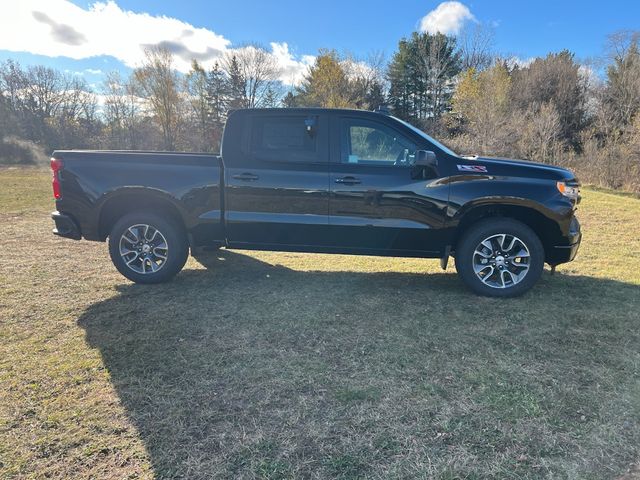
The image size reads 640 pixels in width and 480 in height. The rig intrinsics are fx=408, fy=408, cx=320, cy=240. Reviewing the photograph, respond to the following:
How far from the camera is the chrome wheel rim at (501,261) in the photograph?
13.9 ft

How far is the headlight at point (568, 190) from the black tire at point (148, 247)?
4047mm

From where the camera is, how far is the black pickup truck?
420cm

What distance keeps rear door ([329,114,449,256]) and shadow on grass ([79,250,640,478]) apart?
1.99ft

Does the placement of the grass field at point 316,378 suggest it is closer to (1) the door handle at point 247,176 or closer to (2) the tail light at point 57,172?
(2) the tail light at point 57,172

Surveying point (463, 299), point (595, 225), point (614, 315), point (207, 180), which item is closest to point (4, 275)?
point (207, 180)

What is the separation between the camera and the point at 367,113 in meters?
4.42

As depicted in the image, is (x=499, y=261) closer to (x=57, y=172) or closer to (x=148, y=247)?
(x=148, y=247)

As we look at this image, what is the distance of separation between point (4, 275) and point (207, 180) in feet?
9.53

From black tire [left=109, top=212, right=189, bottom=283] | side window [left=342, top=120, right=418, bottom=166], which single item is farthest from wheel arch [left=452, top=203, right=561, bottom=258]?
black tire [left=109, top=212, right=189, bottom=283]

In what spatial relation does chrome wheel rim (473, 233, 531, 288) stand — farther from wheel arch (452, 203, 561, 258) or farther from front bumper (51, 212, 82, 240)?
front bumper (51, 212, 82, 240)

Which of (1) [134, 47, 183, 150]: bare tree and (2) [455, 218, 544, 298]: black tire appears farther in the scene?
(1) [134, 47, 183, 150]: bare tree

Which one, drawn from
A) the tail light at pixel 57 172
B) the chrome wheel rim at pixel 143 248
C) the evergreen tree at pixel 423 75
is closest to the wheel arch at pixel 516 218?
the chrome wheel rim at pixel 143 248

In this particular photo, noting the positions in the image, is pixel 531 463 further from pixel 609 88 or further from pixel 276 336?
pixel 609 88

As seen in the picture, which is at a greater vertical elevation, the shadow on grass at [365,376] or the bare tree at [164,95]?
the bare tree at [164,95]
